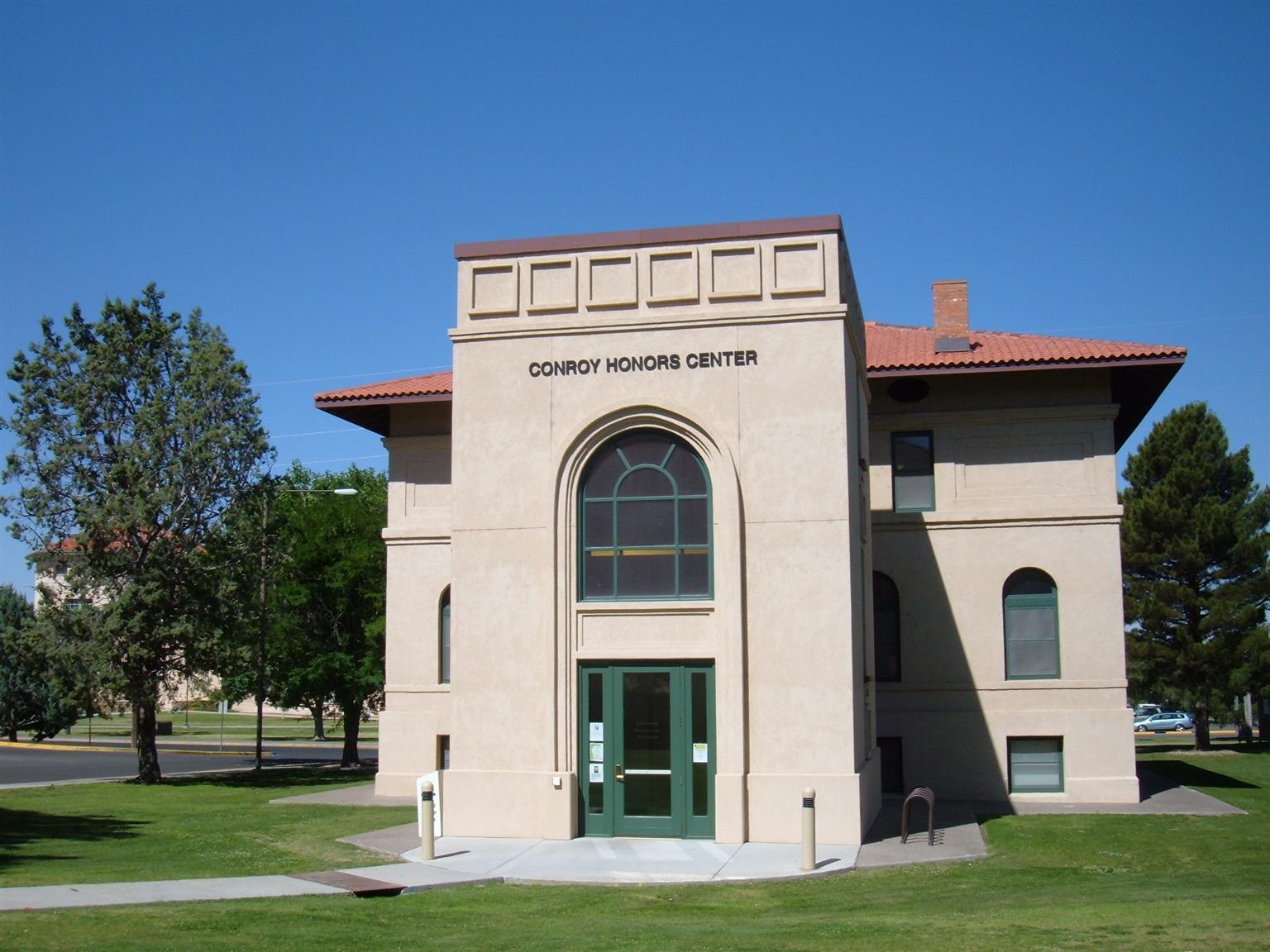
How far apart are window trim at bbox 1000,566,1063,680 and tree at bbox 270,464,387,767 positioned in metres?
18.6

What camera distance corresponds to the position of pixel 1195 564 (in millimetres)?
40625

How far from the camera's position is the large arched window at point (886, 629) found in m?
24.7

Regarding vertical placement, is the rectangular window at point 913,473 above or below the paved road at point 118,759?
above

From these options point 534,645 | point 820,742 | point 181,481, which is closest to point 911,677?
point 820,742

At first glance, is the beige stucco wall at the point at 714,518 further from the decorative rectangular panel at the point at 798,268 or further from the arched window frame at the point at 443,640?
the arched window frame at the point at 443,640

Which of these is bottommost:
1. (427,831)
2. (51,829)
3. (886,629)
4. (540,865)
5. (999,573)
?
(51,829)

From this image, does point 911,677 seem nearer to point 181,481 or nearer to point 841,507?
point 841,507

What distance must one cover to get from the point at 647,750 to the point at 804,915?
557cm

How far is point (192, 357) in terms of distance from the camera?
31094 mm

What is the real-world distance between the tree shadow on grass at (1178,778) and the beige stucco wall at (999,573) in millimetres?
2056

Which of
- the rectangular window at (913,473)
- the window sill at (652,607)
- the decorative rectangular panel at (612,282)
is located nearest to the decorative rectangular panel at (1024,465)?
the rectangular window at (913,473)

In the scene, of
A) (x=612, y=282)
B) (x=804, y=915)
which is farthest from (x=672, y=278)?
(x=804, y=915)

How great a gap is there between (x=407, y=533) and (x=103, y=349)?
32.4ft

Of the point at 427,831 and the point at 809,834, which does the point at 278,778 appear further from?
the point at 809,834
